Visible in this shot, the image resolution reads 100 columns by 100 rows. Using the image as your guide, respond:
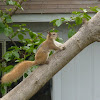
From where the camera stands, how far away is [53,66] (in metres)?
1.99

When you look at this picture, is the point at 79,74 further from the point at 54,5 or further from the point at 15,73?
the point at 15,73

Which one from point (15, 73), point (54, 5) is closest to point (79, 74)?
point (54, 5)

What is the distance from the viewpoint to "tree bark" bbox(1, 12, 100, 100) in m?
1.97

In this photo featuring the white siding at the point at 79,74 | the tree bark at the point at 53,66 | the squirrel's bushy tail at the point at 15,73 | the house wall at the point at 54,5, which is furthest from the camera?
the white siding at the point at 79,74

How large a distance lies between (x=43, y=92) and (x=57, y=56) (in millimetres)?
2612

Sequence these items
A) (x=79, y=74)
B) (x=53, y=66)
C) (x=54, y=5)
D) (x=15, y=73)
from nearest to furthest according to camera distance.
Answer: (x=53, y=66)
(x=15, y=73)
(x=54, y=5)
(x=79, y=74)

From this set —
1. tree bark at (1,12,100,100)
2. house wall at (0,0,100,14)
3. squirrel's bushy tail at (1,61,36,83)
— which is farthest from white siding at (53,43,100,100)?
tree bark at (1,12,100,100)

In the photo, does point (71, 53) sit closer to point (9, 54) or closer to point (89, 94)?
point (9, 54)

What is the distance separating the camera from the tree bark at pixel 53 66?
1.97m

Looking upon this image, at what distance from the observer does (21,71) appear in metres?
2.21

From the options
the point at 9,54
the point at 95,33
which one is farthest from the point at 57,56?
the point at 9,54

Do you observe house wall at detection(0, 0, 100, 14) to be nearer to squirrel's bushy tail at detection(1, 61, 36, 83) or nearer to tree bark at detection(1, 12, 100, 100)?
squirrel's bushy tail at detection(1, 61, 36, 83)

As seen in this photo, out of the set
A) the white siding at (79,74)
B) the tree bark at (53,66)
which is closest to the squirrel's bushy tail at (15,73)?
the tree bark at (53,66)

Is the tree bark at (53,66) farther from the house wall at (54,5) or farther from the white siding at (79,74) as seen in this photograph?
the white siding at (79,74)
